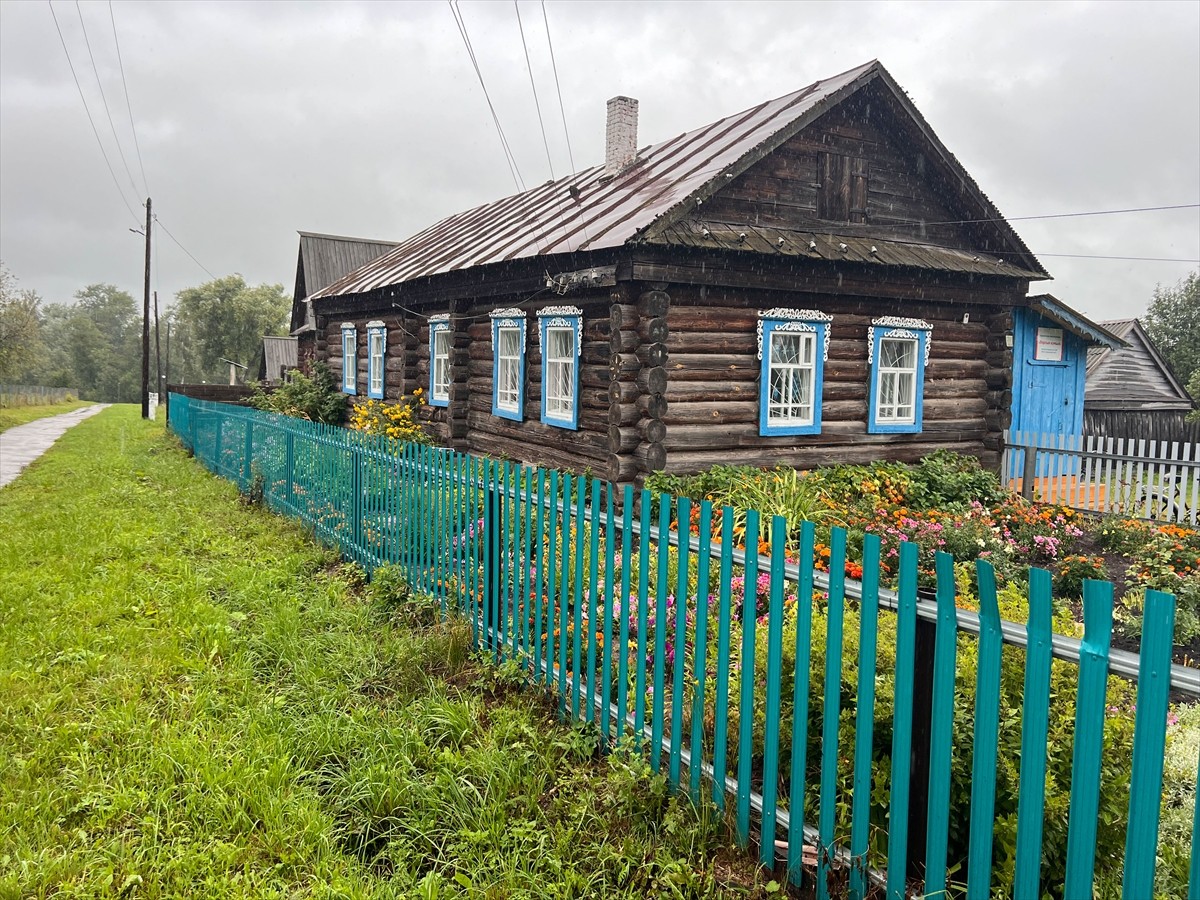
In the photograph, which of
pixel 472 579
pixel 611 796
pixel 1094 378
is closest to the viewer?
pixel 611 796

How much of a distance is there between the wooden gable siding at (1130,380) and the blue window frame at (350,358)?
23051 millimetres

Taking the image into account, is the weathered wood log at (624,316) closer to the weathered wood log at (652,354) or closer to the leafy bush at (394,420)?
the weathered wood log at (652,354)

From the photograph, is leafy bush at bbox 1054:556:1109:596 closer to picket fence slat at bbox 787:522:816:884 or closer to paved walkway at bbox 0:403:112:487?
picket fence slat at bbox 787:522:816:884

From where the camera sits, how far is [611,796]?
3674 mm

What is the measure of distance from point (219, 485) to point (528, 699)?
10094 millimetres

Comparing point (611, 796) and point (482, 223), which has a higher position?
point (482, 223)

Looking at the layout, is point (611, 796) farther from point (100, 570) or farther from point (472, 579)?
point (100, 570)

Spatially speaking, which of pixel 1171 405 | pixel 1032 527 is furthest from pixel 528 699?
pixel 1171 405

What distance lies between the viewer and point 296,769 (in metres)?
3.92

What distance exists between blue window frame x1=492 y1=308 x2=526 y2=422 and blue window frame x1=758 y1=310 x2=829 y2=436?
410 cm

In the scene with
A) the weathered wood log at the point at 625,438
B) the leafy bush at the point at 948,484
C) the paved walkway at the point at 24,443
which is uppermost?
the weathered wood log at the point at 625,438

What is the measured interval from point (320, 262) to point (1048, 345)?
29.1 m

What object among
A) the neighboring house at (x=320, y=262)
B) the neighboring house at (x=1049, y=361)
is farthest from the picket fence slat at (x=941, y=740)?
the neighboring house at (x=320, y=262)

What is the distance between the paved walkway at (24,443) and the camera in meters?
16.0
